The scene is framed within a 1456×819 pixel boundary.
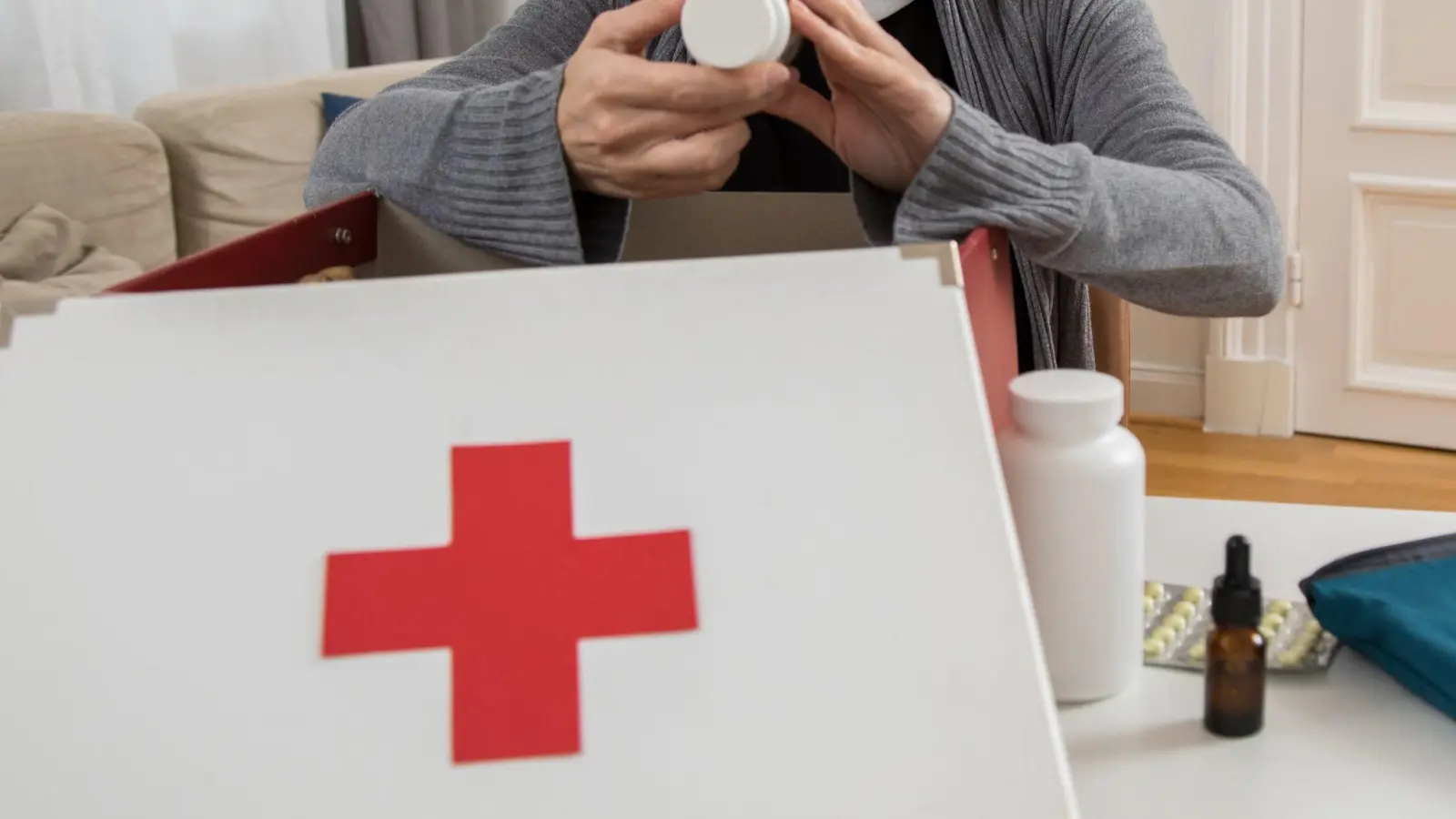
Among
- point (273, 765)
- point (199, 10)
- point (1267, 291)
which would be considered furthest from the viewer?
point (199, 10)

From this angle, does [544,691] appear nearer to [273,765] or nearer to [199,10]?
[273,765]

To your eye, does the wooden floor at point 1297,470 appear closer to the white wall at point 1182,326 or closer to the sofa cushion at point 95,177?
the white wall at point 1182,326

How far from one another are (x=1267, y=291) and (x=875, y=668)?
0.53m

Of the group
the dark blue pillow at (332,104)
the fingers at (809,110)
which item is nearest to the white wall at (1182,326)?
the dark blue pillow at (332,104)

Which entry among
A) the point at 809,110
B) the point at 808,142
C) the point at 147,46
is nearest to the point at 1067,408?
the point at 809,110

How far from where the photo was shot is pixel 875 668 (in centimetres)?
46

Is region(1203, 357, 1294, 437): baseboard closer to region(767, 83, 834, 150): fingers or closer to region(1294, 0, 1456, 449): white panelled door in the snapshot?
region(1294, 0, 1456, 449): white panelled door

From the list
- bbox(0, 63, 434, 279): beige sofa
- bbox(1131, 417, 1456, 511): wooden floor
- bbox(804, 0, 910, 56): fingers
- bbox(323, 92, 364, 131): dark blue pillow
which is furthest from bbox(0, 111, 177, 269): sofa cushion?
bbox(804, 0, 910, 56): fingers

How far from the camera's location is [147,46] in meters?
2.52

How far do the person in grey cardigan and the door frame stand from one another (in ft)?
5.66

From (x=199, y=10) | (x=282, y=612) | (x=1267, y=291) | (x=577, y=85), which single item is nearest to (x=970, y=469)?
(x=282, y=612)

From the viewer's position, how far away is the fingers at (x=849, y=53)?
2.24 ft

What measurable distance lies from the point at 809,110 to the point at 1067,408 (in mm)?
263

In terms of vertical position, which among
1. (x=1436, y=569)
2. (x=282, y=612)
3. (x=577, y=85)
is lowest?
(x=1436, y=569)
